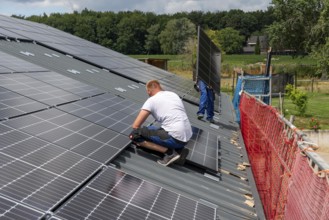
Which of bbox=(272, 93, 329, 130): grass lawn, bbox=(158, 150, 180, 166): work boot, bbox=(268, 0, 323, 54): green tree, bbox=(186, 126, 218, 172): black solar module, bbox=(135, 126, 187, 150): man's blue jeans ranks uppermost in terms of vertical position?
bbox=(268, 0, 323, 54): green tree

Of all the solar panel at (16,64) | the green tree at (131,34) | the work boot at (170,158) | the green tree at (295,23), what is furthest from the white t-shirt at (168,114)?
the green tree at (131,34)

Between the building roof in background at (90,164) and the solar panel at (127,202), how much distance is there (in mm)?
14

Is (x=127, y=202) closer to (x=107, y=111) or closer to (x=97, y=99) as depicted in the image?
(x=107, y=111)

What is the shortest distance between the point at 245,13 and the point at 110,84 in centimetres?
14854

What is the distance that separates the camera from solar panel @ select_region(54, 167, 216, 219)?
14.1 feet

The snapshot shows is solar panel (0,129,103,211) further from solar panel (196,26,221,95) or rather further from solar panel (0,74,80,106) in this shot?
solar panel (196,26,221,95)

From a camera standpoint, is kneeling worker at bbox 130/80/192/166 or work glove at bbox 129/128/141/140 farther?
work glove at bbox 129/128/141/140

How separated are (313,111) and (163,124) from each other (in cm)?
2836

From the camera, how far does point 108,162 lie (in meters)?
5.77

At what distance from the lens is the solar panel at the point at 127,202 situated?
429cm

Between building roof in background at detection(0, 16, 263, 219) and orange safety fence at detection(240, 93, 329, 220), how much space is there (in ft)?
1.12

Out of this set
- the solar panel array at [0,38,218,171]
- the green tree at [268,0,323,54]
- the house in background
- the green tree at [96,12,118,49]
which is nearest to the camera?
the solar panel array at [0,38,218,171]

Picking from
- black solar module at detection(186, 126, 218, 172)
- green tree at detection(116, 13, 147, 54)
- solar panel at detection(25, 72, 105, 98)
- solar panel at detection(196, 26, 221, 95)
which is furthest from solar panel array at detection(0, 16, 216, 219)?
green tree at detection(116, 13, 147, 54)

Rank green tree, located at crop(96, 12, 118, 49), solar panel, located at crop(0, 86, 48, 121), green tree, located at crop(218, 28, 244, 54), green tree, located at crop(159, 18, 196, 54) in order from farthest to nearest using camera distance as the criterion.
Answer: green tree, located at crop(96, 12, 118, 49)
green tree, located at crop(218, 28, 244, 54)
green tree, located at crop(159, 18, 196, 54)
solar panel, located at crop(0, 86, 48, 121)
